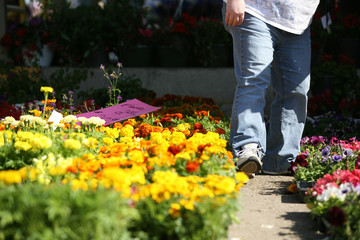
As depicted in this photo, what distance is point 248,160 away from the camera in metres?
3.04

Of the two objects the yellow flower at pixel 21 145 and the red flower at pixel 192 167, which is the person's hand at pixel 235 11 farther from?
the yellow flower at pixel 21 145

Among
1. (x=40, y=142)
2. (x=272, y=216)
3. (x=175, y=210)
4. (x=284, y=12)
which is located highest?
(x=284, y=12)

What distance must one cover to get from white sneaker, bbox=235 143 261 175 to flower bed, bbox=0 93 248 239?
0.24 m

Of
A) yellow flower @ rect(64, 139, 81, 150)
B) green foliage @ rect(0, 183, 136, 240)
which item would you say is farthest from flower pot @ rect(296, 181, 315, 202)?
green foliage @ rect(0, 183, 136, 240)

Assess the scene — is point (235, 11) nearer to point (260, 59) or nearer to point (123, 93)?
point (260, 59)

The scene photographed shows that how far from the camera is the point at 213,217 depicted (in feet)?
6.48

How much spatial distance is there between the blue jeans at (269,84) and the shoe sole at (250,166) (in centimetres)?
16

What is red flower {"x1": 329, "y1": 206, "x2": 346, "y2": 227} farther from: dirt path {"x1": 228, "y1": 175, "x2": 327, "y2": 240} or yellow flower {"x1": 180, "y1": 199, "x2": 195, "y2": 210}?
yellow flower {"x1": 180, "y1": 199, "x2": 195, "y2": 210}

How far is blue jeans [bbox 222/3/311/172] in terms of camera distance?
320cm

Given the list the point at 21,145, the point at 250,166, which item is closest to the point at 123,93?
the point at 250,166

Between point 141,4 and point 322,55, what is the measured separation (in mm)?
2082

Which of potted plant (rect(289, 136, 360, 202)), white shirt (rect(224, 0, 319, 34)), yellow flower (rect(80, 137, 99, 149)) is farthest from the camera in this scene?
white shirt (rect(224, 0, 319, 34))

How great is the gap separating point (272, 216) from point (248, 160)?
0.50 meters

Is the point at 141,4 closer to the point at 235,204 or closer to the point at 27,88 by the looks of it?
the point at 27,88
